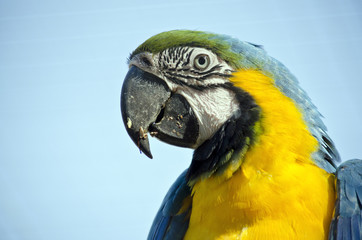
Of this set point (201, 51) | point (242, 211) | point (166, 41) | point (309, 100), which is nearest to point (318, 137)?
point (309, 100)

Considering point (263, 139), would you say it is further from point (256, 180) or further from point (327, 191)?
point (327, 191)

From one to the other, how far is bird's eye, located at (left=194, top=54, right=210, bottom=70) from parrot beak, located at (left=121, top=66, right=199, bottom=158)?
8.6 inches

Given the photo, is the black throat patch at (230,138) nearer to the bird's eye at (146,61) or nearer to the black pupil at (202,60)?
the black pupil at (202,60)

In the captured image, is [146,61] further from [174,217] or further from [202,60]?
[174,217]

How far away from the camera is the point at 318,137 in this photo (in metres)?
2.14

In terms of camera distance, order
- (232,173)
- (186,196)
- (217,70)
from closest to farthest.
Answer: (232,173)
(217,70)
(186,196)

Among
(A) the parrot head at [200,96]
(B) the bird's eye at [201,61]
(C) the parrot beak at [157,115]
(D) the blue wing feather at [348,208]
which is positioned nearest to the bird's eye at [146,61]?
(A) the parrot head at [200,96]

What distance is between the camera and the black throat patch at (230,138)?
210cm

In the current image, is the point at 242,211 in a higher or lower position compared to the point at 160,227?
higher

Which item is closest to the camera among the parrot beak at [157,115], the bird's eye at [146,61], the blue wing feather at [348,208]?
the blue wing feather at [348,208]

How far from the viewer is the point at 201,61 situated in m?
2.29

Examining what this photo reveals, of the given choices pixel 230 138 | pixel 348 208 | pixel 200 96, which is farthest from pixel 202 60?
pixel 348 208

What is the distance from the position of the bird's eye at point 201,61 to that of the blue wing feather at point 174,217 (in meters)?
0.76

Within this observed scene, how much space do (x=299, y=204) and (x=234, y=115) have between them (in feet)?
1.96
